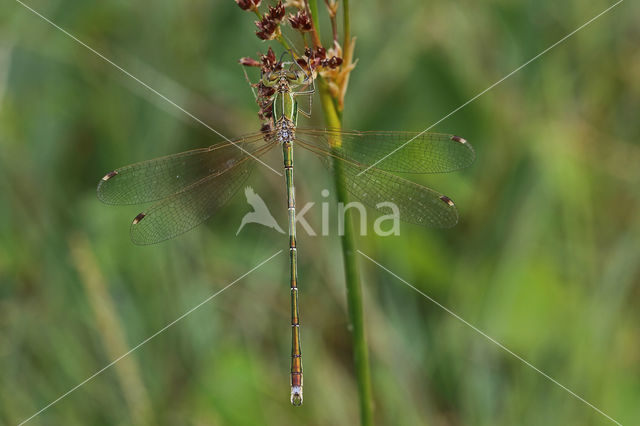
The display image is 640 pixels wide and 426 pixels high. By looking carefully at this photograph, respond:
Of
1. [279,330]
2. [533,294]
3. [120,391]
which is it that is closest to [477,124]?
[533,294]

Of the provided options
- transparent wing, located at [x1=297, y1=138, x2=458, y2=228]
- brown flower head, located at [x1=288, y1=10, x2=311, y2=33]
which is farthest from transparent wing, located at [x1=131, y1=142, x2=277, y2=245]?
brown flower head, located at [x1=288, y1=10, x2=311, y2=33]

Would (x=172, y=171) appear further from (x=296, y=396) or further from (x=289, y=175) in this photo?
(x=296, y=396)

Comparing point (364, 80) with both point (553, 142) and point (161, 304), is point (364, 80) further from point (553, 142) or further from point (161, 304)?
point (161, 304)

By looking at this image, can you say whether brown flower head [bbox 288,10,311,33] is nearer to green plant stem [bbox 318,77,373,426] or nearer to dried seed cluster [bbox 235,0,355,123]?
dried seed cluster [bbox 235,0,355,123]

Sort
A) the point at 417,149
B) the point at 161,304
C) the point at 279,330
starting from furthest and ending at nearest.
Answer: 1. the point at 279,330
2. the point at 161,304
3. the point at 417,149

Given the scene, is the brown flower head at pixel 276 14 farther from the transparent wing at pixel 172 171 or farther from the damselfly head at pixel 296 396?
the damselfly head at pixel 296 396

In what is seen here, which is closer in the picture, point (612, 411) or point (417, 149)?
point (417, 149)
